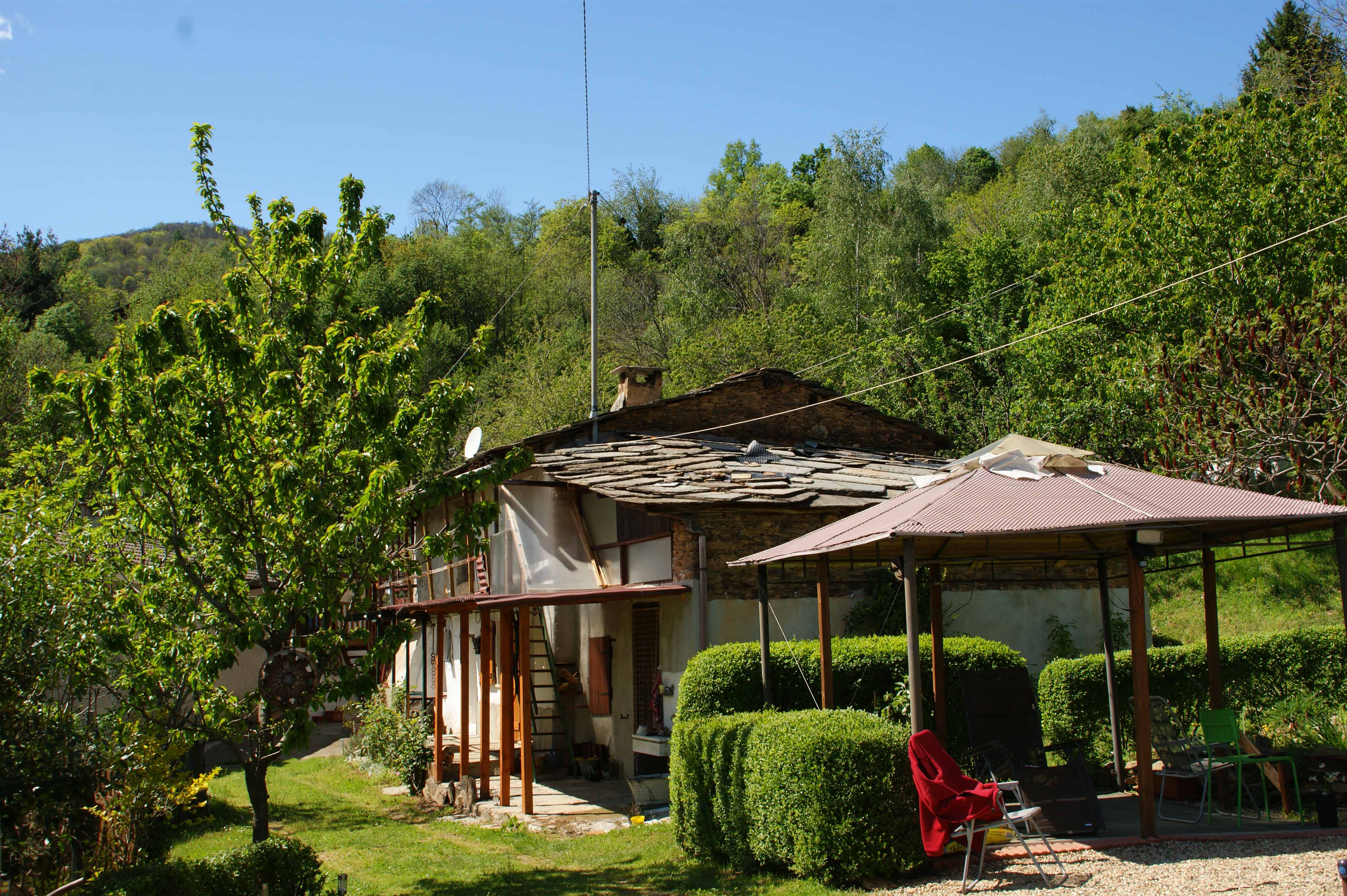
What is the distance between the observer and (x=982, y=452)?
8914mm

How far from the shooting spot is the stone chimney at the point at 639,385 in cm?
1952

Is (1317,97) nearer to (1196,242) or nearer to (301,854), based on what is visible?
A: (1196,242)


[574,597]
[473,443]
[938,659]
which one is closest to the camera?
[938,659]

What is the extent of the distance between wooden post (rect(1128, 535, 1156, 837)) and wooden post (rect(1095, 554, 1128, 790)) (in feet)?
7.55

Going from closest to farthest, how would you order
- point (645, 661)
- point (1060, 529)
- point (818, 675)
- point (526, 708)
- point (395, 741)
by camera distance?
point (1060, 529)
point (818, 675)
point (526, 708)
point (645, 661)
point (395, 741)

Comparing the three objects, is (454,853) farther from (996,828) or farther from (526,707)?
(996,828)

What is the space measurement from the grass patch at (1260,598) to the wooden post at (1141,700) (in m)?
11.6

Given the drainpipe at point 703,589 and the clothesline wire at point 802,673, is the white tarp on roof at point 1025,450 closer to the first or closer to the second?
the clothesline wire at point 802,673

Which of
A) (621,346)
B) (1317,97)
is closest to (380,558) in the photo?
(1317,97)

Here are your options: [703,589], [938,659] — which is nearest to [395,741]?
[703,589]

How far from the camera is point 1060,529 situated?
698 cm

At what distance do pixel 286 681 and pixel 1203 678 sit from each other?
34.7 feet

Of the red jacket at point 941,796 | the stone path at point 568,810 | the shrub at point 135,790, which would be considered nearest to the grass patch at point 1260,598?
the stone path at point 568,810

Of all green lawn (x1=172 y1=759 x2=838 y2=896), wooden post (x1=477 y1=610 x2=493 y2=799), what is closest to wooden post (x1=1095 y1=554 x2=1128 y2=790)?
green lawn (x1=172 y1=759 x2=838 y2=896)
